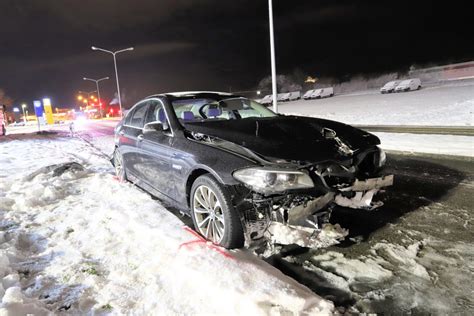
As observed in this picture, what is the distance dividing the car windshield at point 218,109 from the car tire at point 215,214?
4.65 feet

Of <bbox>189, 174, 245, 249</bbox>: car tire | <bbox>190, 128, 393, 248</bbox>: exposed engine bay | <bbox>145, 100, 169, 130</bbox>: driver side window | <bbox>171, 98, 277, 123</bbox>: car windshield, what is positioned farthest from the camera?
<bbox>171, 98, 277, 123</bbox>: car windshield

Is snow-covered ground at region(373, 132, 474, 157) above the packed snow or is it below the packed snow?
above

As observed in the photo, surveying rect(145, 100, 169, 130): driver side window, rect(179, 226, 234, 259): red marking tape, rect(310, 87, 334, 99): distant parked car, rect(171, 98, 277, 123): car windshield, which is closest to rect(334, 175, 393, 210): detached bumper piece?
rect(179, 226, 234, 259): red marking tape

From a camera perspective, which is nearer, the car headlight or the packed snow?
the packed snow

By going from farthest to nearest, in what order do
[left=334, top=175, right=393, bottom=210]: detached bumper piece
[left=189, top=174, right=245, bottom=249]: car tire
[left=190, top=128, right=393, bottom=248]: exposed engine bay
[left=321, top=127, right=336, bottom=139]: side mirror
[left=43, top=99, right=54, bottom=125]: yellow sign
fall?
1. [left=43, top=99, right=54, bottom=125]: yellow sign
2. [left=321, top=127, right=336, bottom=139]: side mirror
3. [left=334, top=175, right=393, bottom=210]: detached bumper piece
4. [left=189, top=174, right=245, bottom=249]: car tire
5. [left=190, top=128, right=393, bottom=248]: exposed engine bay

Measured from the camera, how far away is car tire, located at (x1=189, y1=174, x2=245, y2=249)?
3.35 m

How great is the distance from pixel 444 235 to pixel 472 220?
0.62m

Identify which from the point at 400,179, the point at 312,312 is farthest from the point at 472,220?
the point at 312,312

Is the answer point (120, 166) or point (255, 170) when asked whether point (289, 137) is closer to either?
point (255, 170)

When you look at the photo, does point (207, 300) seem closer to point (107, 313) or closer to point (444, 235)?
point (107, 313)

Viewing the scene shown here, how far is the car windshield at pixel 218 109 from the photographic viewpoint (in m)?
5.00

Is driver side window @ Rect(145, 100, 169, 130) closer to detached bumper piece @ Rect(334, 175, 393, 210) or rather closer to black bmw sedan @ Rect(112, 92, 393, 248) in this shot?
black bmw sedan @ Rect(112, 92, 393, 248)

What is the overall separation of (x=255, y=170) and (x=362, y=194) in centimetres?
116

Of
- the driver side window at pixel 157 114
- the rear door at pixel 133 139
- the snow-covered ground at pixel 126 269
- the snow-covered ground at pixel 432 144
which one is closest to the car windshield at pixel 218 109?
the driver side window at pixel 157 114
